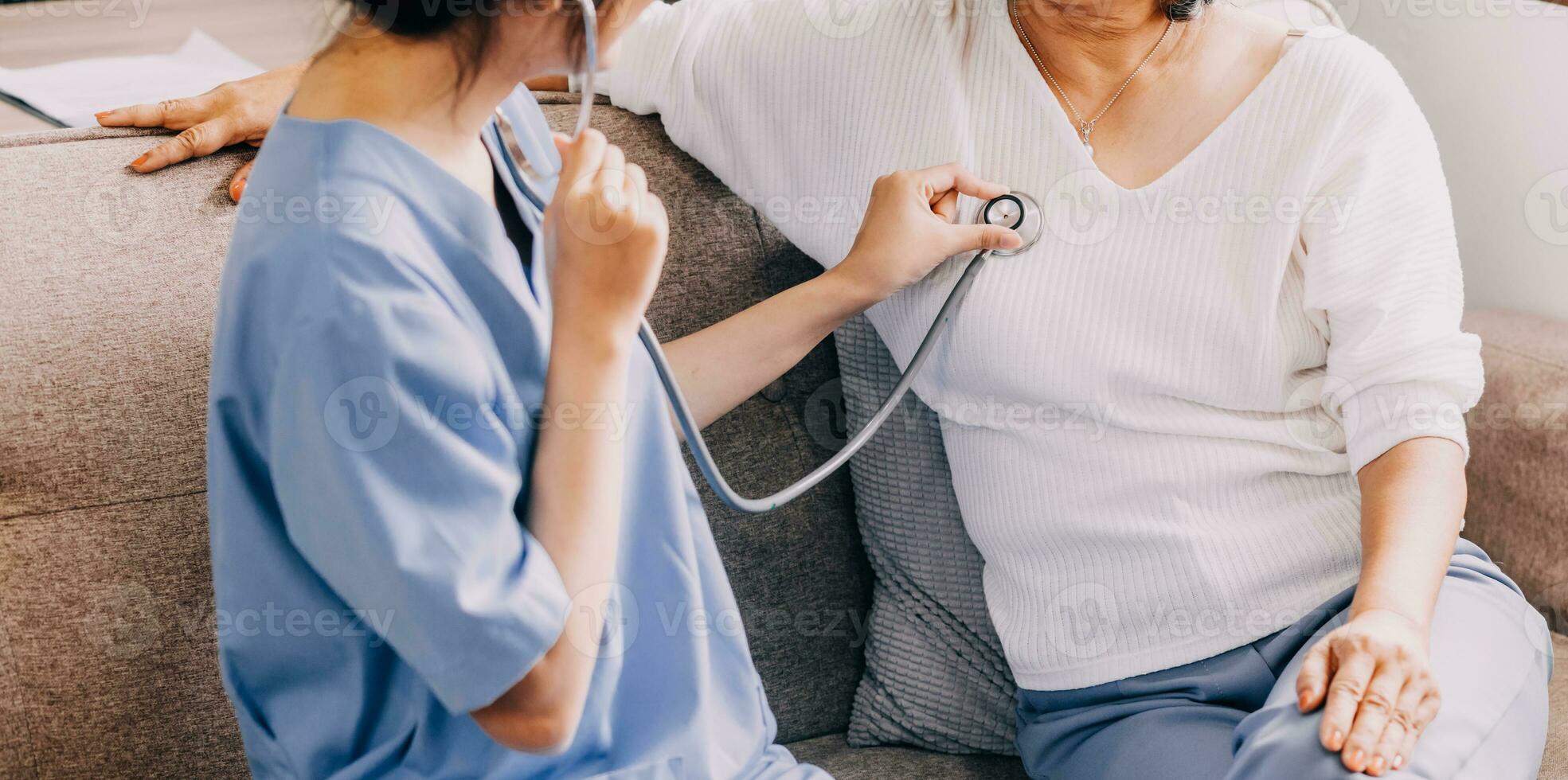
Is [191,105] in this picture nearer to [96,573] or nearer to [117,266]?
[117,266]

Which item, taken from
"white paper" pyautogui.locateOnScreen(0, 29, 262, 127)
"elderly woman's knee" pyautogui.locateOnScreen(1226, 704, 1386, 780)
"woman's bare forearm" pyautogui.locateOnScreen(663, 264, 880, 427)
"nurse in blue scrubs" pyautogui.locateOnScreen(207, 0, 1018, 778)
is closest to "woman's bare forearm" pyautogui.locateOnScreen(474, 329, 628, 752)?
"nurse in blue scrubs" pyautogui.locateOnScreen(207, 0, 1018, 778)

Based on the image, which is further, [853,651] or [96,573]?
[853,651]

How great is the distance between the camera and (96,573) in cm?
99

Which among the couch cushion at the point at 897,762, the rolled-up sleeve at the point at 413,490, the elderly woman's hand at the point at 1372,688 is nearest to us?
the rolled-up sleeve at the point at 413,490

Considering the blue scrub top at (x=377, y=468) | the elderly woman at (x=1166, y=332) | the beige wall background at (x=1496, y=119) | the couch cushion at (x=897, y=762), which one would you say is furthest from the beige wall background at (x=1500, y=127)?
the blue scrub top at (x=377, y=468)

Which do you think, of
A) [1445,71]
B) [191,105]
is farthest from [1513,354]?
[191,105]

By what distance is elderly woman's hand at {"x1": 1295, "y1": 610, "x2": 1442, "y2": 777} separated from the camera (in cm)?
82

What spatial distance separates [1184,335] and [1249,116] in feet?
0.61

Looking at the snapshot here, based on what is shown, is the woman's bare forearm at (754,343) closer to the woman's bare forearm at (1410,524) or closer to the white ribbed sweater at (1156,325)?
the white ribbed sweater at (1156,325)

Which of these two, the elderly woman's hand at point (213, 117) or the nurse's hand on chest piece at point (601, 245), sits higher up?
the nurse's hand on chest piece at point (601, 245)

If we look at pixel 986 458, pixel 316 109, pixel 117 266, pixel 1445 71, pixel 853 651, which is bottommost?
pixel 853 651

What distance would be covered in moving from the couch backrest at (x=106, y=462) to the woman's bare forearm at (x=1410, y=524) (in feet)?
2.95

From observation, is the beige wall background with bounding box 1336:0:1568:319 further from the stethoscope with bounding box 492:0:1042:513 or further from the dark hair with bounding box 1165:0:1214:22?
the stethoscope with bounding box 492:0:1042:513

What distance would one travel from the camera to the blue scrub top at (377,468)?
0.64 meters
